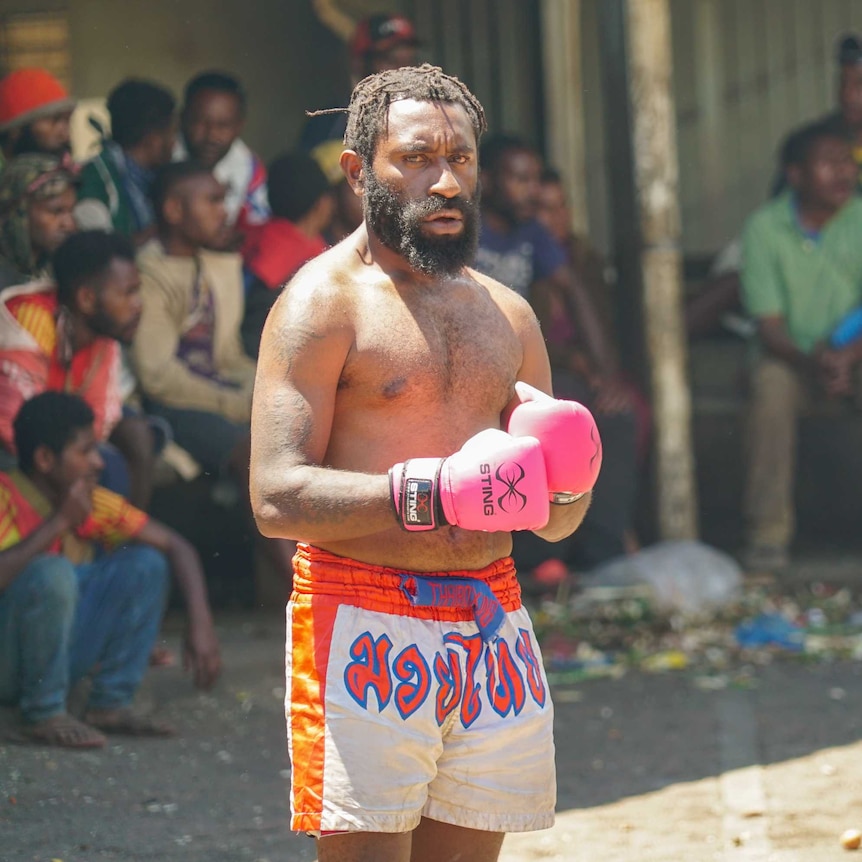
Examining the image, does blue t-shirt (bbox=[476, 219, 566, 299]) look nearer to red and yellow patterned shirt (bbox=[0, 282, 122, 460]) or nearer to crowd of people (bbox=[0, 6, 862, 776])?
crowd of people (bbox=[0, 6, 862, 776])

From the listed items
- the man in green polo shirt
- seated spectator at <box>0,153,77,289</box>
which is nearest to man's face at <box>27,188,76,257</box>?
seated spectator at <box>0,153,77,289</box>

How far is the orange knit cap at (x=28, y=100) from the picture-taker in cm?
611

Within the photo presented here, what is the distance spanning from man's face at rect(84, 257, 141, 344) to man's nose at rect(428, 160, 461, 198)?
283 centimetres

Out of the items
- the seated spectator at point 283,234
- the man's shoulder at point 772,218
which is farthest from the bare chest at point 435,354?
the man's shoulder at point 772,218

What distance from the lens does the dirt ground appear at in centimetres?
424

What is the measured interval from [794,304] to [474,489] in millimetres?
5382

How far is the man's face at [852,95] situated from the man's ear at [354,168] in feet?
19.3

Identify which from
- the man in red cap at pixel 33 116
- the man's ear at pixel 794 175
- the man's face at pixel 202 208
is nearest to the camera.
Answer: the man in red cap at pixel 33 116

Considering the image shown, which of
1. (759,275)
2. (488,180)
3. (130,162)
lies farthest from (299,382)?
(759,275)

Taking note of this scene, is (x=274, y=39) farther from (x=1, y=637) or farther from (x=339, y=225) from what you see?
(x=1, y=637)

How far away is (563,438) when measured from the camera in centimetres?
286

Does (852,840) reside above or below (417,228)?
below

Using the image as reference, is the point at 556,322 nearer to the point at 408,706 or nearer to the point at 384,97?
the point at 384,97

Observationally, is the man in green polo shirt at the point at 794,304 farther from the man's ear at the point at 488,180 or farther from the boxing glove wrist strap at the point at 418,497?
the boxing glove wrist strap at the point at 418,497
